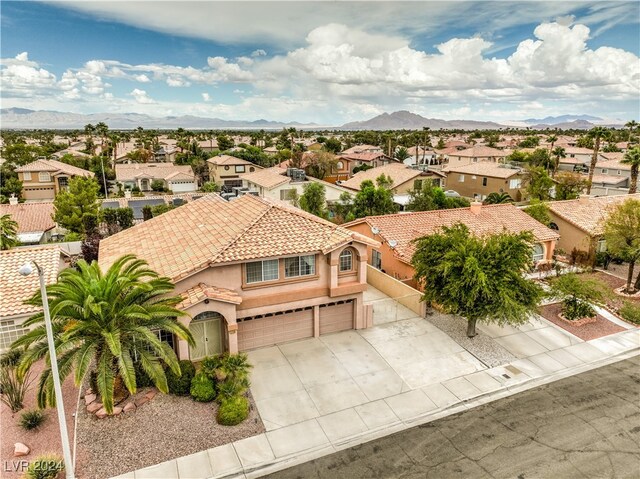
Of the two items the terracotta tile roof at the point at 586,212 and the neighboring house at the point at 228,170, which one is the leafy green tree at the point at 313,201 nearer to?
the terracotta tile roof at the point at 586,212

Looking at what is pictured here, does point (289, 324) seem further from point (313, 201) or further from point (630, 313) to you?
point (313, 201)

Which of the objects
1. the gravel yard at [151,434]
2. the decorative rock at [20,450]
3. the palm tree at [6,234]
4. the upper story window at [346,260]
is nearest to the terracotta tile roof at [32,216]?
the palm tree at [6,234]

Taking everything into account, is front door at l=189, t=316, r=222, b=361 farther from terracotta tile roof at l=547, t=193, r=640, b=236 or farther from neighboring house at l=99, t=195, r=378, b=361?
terracotta tile roof at l=547, t=193, r=640, b=236

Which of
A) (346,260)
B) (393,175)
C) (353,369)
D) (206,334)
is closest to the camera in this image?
(353,369)

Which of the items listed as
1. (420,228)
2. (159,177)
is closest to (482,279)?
(420,228)

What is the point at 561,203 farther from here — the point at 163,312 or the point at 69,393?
the point at 69,393

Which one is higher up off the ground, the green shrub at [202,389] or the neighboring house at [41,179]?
the neighboring house at [41,179]
